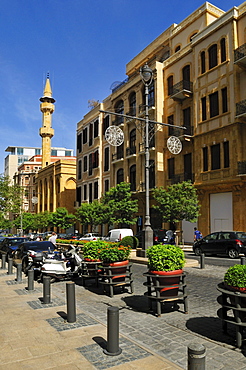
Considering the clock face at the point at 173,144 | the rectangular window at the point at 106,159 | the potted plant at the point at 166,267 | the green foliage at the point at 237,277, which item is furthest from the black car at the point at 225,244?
the rectangular window at the point at 106,159

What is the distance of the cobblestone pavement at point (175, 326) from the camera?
4.96 metres

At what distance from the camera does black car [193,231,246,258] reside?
1848cm

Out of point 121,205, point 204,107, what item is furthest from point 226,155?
point 121,205

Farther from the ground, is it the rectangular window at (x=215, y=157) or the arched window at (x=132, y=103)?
the arched window at (x=132, y=103)

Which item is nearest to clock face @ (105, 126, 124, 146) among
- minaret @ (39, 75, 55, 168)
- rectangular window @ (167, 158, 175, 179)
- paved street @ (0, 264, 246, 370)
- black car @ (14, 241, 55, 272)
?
black car @ (14, 241, 55, 272)

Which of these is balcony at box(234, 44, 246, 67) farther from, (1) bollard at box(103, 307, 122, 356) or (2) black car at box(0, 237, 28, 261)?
(1) bollard at box(103, 307, 122, 356)

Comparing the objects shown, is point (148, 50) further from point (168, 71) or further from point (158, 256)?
point (158, 256)

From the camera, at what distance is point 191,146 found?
30016 mm

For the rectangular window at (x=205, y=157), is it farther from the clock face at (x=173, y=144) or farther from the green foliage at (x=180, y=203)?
the clock face at (x=173, y=144)

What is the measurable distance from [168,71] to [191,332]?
31.5 m

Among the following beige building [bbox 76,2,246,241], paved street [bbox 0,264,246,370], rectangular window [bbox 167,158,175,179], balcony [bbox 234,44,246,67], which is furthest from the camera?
rectangular window [bbox 167,158,175,179]

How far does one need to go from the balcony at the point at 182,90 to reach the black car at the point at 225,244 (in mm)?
15155

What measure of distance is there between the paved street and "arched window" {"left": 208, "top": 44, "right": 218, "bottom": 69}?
23369 mm

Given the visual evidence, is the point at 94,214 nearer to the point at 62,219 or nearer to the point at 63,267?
the point at 62,219
